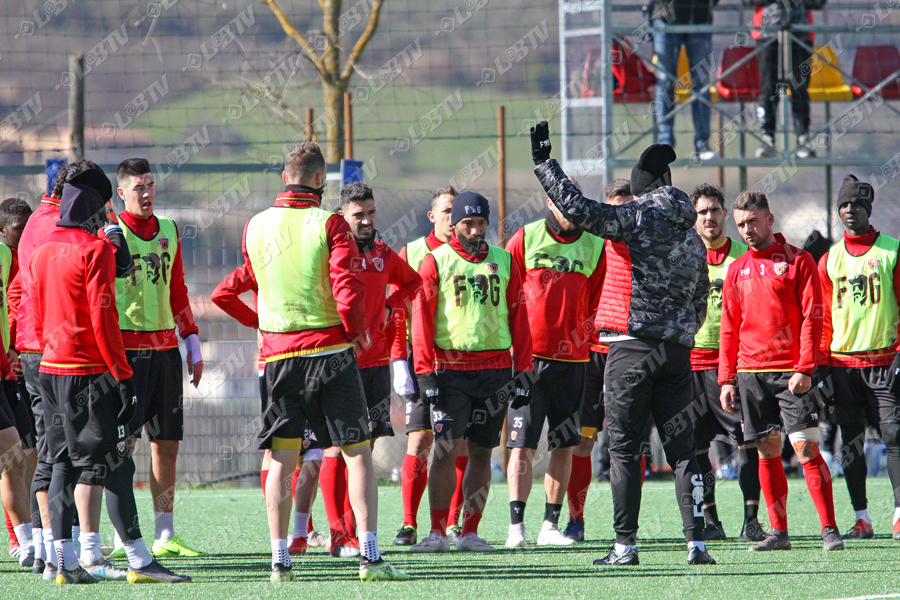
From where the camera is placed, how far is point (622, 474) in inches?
197

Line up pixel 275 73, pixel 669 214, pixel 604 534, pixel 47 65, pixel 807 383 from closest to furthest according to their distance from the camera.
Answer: pixel 669 214 < pixel 807 383 < pixel 604 534 < pixel 47 65 < pixel 275 73

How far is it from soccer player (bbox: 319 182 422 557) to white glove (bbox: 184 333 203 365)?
93 centimetres

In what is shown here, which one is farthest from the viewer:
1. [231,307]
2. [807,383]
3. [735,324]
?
[735,324]

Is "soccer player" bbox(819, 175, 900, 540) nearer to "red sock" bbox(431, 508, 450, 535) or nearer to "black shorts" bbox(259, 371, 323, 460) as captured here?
"red sock" bbox(431, 508, 450, 535)

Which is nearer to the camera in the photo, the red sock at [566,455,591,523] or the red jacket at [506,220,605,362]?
the red jacket at [506,220,605,362]

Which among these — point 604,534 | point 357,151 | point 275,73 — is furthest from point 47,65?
point 357,151

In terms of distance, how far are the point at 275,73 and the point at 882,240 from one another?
349 inches

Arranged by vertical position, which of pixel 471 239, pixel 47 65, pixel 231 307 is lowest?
pixel 231 307

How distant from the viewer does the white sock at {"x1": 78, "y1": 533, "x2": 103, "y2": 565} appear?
16.0 ft

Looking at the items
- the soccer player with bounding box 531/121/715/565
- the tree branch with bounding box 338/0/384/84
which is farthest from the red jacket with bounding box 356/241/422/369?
the tree branch with bounding box 338/0/384/84

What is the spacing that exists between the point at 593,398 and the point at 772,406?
1160 millimetres

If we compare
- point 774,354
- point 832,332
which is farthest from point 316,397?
point 832,332

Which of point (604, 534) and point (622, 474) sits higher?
point (622, 474)

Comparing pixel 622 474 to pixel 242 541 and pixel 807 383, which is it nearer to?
pixel 807 383
